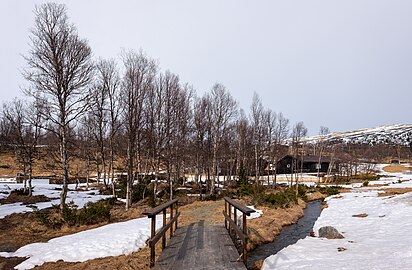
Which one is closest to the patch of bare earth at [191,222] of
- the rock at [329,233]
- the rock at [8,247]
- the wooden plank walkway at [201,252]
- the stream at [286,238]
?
the stream at [286,238]

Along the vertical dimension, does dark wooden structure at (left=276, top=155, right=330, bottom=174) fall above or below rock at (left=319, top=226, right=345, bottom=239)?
above

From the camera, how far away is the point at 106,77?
79.7 feet

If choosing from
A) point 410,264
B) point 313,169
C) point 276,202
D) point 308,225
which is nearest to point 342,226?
point 308,225

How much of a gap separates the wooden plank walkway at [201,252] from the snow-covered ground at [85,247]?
5.16 ft

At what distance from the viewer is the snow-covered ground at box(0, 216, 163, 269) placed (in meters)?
7.93

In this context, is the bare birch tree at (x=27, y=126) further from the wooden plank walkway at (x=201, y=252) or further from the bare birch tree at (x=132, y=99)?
the wooden plank walkway at (x=201, y=252)

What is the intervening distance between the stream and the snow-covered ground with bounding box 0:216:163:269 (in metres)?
4.20

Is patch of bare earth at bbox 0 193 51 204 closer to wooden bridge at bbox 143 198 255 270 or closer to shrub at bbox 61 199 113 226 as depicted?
shrub at bbox 61 199 113 226

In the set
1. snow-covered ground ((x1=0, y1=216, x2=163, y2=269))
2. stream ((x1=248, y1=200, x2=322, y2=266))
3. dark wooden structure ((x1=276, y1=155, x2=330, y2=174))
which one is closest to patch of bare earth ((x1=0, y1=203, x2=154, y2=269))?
snow-covered ground ((x1=0, y1=216, x2=163, y2=269))

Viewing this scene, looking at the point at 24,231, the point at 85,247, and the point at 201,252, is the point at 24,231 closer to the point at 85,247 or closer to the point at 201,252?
the point at 85,247

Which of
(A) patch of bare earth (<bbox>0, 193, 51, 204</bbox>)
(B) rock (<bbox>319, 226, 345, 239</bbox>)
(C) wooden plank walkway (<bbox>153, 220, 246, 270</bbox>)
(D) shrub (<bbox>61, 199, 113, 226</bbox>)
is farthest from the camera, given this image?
(A) patch of bare earth (<bbox>0, 193, 51, 204</bbox>)

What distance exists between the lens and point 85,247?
8609 mm

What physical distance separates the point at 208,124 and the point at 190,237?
1866cm

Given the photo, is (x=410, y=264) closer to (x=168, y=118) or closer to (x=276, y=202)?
(x=276, y=202)
